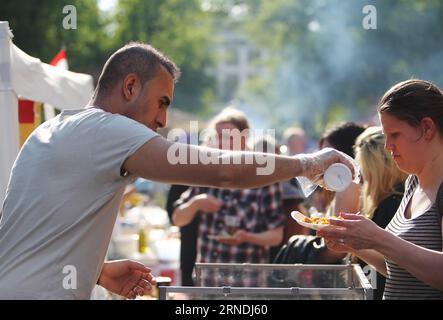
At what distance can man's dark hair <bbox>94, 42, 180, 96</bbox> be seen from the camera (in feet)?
8.58

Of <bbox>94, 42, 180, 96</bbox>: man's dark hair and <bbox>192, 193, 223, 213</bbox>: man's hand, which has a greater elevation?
<bbox>94, 42, 180, 96</bbox>: man's dark hair

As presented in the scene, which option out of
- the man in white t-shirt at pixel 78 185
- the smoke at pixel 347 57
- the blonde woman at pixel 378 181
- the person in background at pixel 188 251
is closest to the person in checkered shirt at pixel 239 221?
the person in background at pixel 188 251

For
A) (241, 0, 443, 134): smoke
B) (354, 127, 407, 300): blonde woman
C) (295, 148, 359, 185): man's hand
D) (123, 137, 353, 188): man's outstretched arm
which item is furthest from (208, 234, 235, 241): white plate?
(241, 0, 443, 134): smoke

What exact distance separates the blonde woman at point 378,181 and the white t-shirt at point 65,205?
177cm

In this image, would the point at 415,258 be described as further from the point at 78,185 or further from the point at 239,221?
the point at 239,221

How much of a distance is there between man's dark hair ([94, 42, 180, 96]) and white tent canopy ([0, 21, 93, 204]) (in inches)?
53.2

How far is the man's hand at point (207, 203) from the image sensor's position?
17.8 feet

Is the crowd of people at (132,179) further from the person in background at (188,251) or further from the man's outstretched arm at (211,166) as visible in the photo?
the person in background at (188,251)

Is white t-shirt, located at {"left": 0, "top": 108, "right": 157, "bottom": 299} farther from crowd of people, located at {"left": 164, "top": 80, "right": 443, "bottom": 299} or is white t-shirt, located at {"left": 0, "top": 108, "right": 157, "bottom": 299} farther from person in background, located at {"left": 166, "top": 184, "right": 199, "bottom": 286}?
person in background, located at {"left": 166, "top": 184, "right": 199, "bottom": 286}

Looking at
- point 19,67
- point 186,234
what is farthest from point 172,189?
point 19,67

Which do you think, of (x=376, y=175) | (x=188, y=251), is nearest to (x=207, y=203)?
(x=188, y=251)

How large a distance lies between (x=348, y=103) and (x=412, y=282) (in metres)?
29.6
